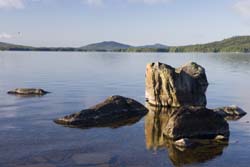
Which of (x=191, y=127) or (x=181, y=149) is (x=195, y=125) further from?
(x=181, y=149)

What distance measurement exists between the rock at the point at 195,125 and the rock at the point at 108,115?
21.2 ft

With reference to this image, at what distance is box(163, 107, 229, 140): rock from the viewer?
3275 centimetres

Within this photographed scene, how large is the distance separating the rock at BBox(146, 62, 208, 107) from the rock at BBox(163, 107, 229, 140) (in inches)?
487

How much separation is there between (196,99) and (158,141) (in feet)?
53.9

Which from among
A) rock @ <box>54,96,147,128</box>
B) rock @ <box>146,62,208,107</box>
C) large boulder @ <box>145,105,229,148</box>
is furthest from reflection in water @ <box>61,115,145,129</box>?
rock @ <box>146,62,208,107</box>

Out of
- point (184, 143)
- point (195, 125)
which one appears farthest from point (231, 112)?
point (184, 143)

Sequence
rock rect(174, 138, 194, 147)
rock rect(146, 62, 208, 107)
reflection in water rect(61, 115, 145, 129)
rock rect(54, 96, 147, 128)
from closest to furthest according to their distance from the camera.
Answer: rock rect(174, 138, 194, 147), reflection in water rect(61, 115, 145, 129), rock rect(54, 96, 147, 128), rock rect(146, 62, 208, 107)

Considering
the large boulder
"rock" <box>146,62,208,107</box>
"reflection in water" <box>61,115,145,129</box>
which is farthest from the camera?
"rock" <box>146,62,208,107</box>

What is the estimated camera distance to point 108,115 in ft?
128

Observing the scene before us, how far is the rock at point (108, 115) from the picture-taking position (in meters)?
37.0

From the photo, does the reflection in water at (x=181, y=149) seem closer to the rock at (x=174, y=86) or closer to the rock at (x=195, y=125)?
the rock at (x=195, y=125)

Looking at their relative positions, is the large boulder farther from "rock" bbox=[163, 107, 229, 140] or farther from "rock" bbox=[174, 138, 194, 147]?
"rock" bbox=[174, 138, 194, 147]

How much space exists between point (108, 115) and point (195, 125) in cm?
923

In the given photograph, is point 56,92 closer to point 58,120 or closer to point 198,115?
point 58,120
